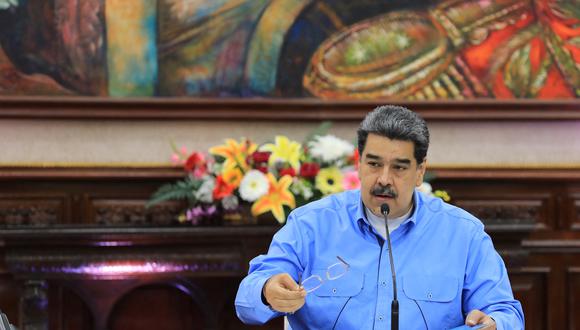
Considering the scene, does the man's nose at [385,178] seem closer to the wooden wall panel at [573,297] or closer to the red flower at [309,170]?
the red flower at [309,170]

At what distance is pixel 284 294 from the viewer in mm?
2229

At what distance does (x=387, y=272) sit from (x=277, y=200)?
1.49m

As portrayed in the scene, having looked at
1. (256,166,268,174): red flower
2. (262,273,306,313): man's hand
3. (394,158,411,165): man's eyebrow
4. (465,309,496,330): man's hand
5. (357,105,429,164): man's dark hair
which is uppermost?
(256,166,268,174): red flower

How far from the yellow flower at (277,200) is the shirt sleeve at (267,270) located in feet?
4.08

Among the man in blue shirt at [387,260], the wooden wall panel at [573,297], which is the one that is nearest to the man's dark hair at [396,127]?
the man in blue shirt at [387,260]

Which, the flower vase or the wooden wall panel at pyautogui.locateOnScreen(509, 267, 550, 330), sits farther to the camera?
the wooden wall panel at pyautogui.locateOnScreen(509, 267, 550, 330)

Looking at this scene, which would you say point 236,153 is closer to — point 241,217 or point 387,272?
point 241,217

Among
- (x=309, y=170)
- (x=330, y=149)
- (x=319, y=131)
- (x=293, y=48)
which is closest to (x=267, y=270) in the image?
(x=309, y=170)

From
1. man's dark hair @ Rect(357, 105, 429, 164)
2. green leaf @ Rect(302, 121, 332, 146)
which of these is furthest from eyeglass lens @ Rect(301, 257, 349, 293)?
green leaf @ Rect(302, 121, 332, 146)

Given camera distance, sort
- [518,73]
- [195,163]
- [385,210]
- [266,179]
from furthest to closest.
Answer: [518,73] < [195,163] < [266,179] < [385,210]

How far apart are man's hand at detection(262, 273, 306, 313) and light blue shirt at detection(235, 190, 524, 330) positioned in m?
0.07

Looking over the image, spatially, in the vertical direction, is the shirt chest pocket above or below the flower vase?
below

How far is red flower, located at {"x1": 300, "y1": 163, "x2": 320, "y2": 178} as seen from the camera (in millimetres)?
4023

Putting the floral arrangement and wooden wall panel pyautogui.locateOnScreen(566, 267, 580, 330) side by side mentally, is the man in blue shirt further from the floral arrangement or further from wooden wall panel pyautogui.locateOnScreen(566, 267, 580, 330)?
wooden wall panel pyautogui.locateOnScreen(566, 267, 580, 330)
